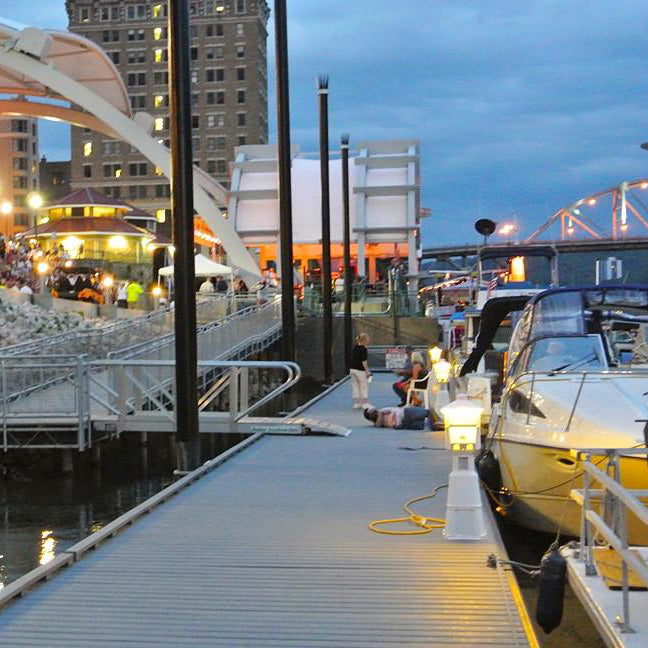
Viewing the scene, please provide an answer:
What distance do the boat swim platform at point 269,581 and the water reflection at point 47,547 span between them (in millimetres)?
1976

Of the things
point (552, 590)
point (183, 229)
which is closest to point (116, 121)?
point (183, 229)

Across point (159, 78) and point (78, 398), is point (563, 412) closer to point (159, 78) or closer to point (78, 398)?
point (78, 398)

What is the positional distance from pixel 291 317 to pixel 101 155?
438 feet

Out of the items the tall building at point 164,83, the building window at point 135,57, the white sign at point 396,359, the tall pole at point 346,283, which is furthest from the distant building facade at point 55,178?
the white sign at point 396,359

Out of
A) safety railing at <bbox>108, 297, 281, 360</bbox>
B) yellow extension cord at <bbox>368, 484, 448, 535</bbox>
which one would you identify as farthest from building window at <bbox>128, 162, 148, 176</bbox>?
yellow extension cord at <bbox>368, 484, 448, 535</bbox>

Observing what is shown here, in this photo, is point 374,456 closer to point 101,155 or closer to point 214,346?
point 214,346

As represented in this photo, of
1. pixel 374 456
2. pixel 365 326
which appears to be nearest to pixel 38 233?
pixel 365 326

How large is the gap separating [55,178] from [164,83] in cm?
2710

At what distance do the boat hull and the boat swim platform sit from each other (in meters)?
0.89

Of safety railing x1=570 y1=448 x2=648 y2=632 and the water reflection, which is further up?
safety railing x1=570 y1=448 x2=648 y2=632

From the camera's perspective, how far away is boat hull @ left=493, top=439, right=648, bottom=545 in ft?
38.8

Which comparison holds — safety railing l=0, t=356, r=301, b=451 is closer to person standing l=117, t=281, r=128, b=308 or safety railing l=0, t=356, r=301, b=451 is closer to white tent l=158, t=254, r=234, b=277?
person standing l=117, t=281, r=128, b=308

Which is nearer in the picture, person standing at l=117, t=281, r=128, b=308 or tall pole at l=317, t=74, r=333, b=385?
tall pole at l=317, t=74, r=333, b=385

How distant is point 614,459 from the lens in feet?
25.2
